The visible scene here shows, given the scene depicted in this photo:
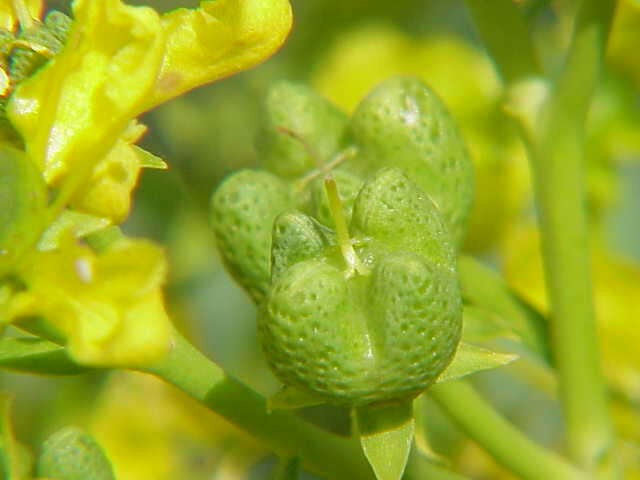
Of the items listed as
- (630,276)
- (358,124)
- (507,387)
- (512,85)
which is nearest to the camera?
(358,124)

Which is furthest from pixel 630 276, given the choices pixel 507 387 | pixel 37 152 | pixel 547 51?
pixel 37 152

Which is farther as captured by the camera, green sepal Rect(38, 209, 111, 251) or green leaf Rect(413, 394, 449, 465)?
green leaf Rect(413, 394, 449, 465)

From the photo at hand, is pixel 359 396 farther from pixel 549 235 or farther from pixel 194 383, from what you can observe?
pixel 549 235

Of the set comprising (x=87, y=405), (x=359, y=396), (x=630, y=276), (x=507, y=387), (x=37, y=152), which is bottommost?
(x=507, y=387)

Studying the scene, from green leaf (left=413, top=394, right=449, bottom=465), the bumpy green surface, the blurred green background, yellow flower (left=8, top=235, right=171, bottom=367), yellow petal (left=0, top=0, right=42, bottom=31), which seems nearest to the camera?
yellow flower (left=8, top=235, right=171, bottom=367)

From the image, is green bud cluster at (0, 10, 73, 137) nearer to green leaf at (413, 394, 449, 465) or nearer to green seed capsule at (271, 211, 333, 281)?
green seed capsule at (271, 211, 333, 281)

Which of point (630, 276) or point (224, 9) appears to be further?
point (630, 276)

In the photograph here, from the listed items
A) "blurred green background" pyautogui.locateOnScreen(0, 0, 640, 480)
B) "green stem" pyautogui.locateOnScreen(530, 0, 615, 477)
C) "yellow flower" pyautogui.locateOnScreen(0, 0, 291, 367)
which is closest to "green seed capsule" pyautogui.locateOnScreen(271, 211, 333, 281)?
"yellow flower" pyautogui.locateOnScreen(0, 0, 291, 367)

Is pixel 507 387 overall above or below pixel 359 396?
below
